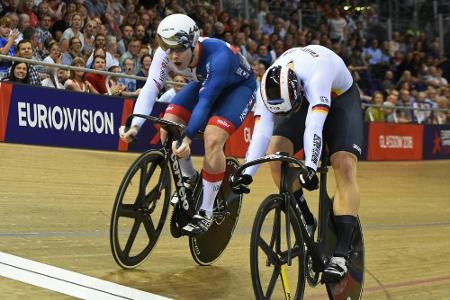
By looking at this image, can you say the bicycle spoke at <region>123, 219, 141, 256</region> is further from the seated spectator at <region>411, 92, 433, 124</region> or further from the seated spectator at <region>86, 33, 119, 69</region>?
the seated spectator at <region>411, 92, 433, 124</region>

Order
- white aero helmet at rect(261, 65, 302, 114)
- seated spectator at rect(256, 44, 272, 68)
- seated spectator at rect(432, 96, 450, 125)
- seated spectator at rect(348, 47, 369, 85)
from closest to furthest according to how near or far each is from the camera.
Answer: white aero helmet at rect(261, 65, 302, 114) < seated spectator at rect(256, 44, 272, 68) < seated spectator at rect(432, 96, 450, 125) < seated spectator at rect(348, 47, 369, 85)

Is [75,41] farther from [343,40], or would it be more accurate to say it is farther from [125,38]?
[343,40]

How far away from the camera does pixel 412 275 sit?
17.0ft

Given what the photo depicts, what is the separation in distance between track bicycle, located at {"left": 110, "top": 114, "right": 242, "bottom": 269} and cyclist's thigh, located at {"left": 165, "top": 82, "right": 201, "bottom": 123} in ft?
1.06

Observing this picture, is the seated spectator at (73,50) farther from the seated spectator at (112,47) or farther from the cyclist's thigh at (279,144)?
the cyclist's thigh at (279,144)

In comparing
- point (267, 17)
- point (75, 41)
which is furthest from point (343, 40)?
point (75, 41)

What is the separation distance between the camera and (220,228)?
4926 millimetres

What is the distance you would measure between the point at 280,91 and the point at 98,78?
20.2ft

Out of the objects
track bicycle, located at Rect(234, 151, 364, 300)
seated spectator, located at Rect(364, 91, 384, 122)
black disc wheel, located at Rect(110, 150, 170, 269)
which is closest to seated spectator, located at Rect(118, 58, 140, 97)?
seated spectator, located at Rect(364, 91, 384, 122)

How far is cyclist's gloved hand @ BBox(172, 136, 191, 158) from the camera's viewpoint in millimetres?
4172

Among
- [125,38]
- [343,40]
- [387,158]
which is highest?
[125,38]

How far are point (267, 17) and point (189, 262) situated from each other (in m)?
10.9

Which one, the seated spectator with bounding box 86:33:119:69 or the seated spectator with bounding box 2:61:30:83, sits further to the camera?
the seated spectator with bounding box 86:33:119:69

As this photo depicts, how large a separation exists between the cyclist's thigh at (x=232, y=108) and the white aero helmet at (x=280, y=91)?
869mm
